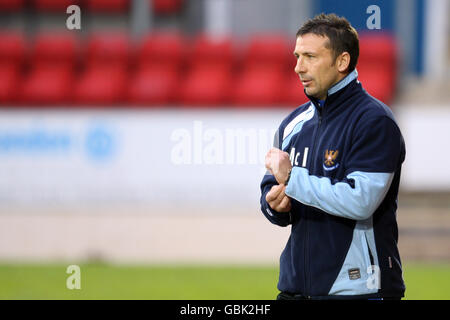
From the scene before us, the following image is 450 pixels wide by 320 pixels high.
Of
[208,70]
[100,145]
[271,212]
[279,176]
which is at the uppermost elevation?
[208,70]

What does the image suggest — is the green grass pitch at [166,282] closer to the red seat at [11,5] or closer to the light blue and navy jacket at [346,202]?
the light blue and navy jacket at [346,202]

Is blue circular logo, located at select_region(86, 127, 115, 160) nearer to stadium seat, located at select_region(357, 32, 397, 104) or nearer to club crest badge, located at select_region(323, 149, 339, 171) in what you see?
stadium seat, located at select_region(357, 32, 397, 104)

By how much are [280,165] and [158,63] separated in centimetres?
805

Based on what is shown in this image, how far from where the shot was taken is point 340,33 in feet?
8.98

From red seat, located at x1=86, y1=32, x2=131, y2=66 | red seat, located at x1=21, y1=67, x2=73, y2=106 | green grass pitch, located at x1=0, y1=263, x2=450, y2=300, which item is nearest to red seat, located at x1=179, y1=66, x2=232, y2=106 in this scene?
red seat, located at x1=86, y1=32, x2=131, y2=66

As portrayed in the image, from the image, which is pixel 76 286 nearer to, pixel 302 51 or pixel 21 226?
pixel 21 226

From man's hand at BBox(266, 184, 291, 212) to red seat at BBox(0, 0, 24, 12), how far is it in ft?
32.9

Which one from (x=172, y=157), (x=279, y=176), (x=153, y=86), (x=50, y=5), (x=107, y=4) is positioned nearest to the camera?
(x=279, y=176)

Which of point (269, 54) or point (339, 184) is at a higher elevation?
point (269, 54)

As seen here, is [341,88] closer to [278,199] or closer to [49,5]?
[278,199]

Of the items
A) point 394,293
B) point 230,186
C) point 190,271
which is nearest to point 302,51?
point 394,293

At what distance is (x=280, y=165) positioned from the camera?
2725 millimetres

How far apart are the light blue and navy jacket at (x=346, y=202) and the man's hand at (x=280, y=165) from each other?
3cm

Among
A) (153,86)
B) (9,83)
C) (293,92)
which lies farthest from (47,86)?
(293,92)
